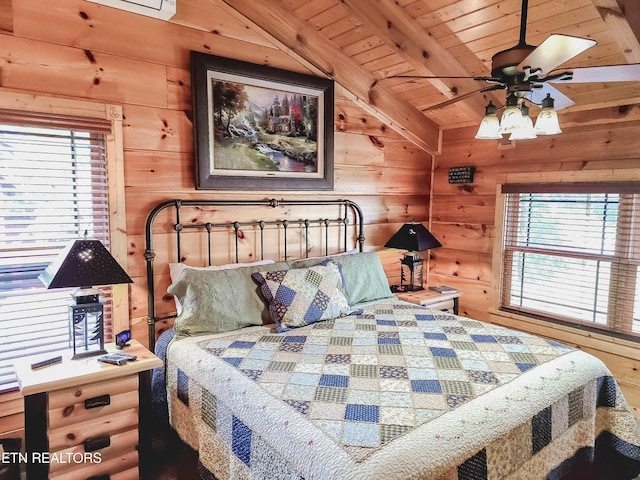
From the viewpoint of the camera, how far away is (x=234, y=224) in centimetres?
289

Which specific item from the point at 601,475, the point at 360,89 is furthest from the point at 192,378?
the point at 360,89

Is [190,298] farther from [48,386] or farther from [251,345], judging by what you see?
[48,386]

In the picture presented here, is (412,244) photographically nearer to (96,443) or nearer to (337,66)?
(337,66)

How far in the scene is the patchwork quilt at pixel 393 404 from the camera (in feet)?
4.51

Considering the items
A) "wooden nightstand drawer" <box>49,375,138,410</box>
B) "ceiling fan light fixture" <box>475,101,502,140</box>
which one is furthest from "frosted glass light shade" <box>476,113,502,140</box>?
"wooden nightstand drawer" <box>49,375,138,410</box>

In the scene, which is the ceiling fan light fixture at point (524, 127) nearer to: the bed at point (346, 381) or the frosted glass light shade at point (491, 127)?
the frosted glass light shade at point (491, 127)

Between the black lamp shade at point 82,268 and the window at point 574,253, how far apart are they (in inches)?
115

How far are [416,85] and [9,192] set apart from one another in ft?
9.12

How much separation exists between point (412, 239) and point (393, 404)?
2.10 metres

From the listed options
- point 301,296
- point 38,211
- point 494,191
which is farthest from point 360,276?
point 38,211

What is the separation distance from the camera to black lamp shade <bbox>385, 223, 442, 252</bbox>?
3.51 meters

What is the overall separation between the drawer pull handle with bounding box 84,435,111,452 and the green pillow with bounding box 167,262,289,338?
0.58m

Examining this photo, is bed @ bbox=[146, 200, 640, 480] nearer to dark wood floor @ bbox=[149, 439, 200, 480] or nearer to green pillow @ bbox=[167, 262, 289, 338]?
green pillow @ bbox=[167, 262, 289, 338]

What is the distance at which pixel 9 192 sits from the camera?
2.08 meters
